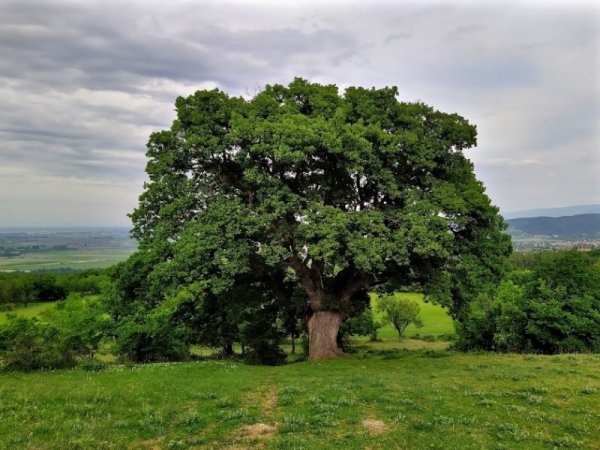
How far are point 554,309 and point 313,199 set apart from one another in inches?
1004

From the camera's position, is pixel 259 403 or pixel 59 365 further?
pixel 59 365

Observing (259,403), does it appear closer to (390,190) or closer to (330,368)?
(330,368)

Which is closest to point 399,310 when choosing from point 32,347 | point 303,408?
point 32,347

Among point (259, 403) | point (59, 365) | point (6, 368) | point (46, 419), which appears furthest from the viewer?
point (59, 365)

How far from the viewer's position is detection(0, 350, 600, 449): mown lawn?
1198cm

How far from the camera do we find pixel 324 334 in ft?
92.9

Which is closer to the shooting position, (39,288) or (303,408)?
(303,408)

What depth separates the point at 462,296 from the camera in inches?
1037

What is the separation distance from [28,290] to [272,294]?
9737 cm

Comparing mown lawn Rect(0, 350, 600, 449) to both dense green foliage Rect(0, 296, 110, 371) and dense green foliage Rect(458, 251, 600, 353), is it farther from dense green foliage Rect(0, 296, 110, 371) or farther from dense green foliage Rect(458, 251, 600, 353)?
dense green foliage Rect(458, 251, 600, 353)

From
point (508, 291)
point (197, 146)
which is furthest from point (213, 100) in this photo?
point (508, 291)

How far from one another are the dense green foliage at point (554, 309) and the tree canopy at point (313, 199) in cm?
1199

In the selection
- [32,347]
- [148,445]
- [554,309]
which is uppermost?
[148,445]

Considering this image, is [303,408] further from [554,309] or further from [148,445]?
[554,309]
